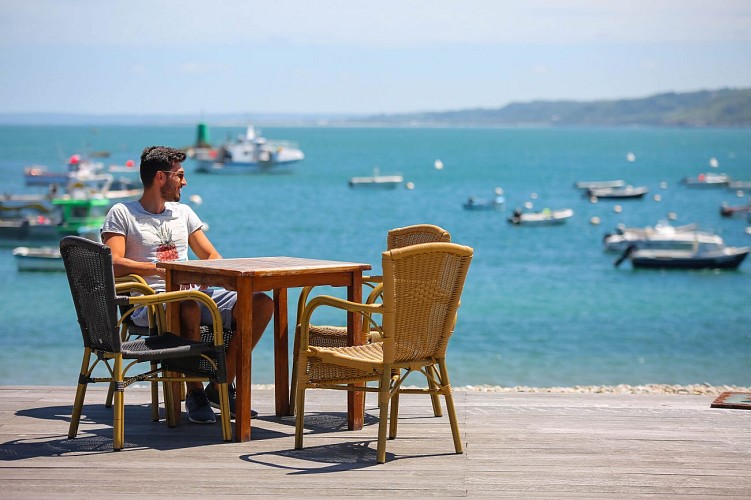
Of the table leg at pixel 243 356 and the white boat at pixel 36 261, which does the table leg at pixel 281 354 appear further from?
the white boat at pixel 36 261

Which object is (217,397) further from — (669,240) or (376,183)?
(376,183)

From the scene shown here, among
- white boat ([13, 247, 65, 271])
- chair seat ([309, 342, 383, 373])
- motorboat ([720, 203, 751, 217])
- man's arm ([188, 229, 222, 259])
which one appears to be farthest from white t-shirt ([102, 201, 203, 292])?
motorboat ([720, 203, 751, 217])

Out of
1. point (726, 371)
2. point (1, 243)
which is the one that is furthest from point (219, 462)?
point (1, 243)

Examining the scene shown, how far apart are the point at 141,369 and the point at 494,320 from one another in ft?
32.2

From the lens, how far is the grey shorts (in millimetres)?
5062

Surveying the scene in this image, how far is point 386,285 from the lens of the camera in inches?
167

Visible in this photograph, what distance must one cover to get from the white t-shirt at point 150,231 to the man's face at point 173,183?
0.11 meters

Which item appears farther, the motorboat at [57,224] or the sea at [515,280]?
the motorboat at [57,224]

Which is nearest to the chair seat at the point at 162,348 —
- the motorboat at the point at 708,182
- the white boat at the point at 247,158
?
the motorboat at the point at 708,182

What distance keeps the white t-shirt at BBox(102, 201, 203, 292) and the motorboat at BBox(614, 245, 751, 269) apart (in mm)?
27139

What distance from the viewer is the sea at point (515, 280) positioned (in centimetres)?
1677

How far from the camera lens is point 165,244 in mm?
5266

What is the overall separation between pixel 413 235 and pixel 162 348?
1299mm

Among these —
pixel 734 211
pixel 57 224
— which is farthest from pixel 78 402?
pixel 734 211
